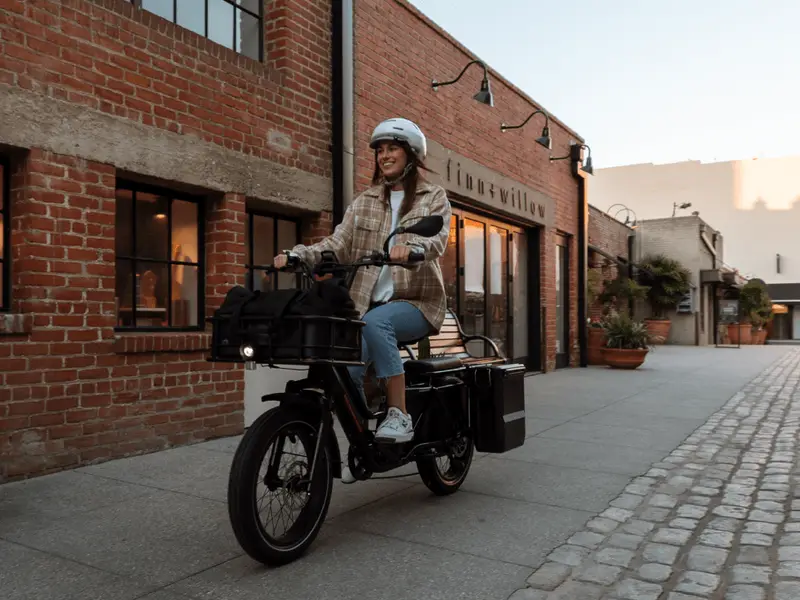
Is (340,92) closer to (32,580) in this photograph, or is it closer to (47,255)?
(47,255)

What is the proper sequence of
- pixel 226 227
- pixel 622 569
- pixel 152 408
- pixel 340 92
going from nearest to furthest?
pixel 622 569 → pixel 152 408 → pixel 226 227 → pixel 340 92

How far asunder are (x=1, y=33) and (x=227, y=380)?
296 cm

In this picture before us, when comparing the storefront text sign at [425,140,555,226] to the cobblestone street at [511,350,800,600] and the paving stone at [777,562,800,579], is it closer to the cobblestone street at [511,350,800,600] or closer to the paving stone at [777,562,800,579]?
the cobblestone street at [511,350,800,600]

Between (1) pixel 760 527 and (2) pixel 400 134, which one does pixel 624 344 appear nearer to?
(1) pixel 760 527

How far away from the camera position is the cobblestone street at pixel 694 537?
2.85 meters

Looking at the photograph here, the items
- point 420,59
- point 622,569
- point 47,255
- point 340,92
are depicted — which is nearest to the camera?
point 622,569

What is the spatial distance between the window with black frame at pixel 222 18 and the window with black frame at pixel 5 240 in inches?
67.1

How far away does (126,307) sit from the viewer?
5395 millimetres

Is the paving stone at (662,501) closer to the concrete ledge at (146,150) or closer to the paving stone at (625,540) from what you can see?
the paving stone at (625,540)

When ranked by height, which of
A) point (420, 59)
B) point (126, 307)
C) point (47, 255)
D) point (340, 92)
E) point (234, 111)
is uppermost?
point (420, 59)

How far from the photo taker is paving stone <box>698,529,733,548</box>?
Answer: 3400mm

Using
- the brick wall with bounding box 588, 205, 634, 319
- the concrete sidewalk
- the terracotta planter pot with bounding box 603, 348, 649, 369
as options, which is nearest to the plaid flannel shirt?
the concrete sidewalk

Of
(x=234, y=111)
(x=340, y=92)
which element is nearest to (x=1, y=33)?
(x=234, y=111)

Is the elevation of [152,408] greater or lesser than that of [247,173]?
lesser
